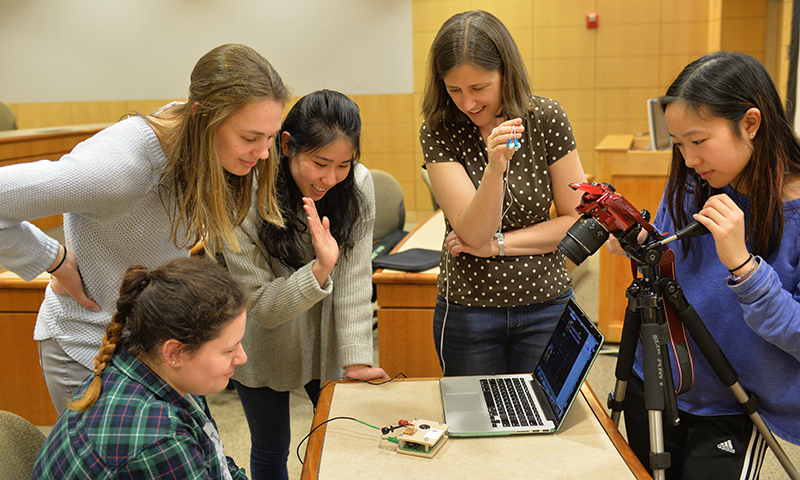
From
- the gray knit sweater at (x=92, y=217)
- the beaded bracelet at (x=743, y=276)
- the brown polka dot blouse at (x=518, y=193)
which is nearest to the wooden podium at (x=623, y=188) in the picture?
the brown polka dot blouse at (x=518, y=193)

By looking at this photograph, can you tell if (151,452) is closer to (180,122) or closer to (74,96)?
(180,122)

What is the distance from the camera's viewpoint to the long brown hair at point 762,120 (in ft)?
4.03

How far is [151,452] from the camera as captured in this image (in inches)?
42.4

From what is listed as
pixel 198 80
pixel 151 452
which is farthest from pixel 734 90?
pixel 151 452

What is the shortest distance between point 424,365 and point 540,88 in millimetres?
5352

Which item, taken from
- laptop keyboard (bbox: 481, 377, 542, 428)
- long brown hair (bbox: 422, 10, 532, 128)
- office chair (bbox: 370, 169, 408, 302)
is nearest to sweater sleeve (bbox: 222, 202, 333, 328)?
laptop keyboard (bbox: 481, 377, 542, 428)

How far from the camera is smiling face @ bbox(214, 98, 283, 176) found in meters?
1.39

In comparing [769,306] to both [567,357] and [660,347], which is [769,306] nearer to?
[660,347]

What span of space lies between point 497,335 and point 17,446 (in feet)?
3.48

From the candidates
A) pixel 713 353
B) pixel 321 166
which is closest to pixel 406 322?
pixel 321 166

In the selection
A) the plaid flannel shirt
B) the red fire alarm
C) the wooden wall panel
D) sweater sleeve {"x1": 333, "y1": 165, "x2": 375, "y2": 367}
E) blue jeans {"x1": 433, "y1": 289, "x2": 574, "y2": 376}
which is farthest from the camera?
the red fire alarm

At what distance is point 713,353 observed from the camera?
4.13 feet

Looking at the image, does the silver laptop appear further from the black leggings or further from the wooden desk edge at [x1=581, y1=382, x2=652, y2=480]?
the black leggings

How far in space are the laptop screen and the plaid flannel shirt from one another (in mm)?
717
